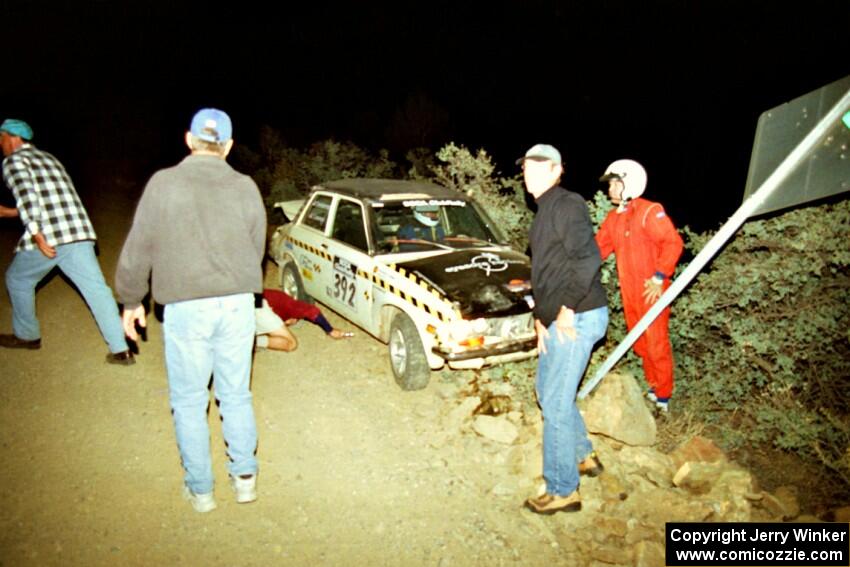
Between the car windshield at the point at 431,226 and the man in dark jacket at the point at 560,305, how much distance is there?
93.5 inches

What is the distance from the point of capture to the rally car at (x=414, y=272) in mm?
4473

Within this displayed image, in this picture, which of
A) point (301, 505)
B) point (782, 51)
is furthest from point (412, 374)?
point (782, 51)

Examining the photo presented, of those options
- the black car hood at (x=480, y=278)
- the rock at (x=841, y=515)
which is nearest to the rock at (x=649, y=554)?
the rock at (x=841, y=515)

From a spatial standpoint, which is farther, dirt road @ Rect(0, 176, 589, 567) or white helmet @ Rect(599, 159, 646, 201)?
white helmet @ Rect(599, 159, 646, 201)

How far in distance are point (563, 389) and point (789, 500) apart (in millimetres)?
1850

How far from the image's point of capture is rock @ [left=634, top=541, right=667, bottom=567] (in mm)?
3139

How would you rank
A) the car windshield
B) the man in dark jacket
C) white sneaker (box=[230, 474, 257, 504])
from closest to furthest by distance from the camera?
the man in dark jacket < white sneaker (box=[230, 474, 257, 504]) < the car windshield

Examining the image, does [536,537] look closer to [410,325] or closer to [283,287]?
[410,325]

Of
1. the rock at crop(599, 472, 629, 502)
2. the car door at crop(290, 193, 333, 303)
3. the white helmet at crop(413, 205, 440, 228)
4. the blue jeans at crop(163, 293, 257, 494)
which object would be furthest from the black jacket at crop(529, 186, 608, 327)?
the car door at crop(290, 193, 333, 303)

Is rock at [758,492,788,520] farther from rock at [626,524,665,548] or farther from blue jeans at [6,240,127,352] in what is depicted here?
blue jeans at [6,240,127,352]

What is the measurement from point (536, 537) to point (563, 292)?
5.16 ft

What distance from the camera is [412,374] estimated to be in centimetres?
492

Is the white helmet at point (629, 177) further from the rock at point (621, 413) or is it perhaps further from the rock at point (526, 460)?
the rock at point (526, 460)

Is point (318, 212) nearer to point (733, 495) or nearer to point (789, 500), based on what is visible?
point (733, 495)
